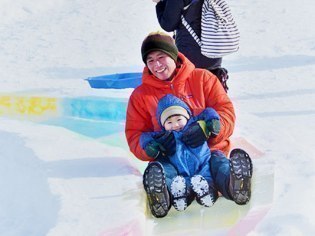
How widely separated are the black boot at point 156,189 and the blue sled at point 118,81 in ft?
7.16

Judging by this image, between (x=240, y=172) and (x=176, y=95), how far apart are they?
2.30 ft

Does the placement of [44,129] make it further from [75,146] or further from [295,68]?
[295,68]

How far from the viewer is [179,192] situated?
11.9ft

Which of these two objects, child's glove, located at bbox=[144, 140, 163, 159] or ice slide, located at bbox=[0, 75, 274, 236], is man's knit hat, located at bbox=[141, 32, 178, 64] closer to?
child's glove, located at bbox=[144, 140, 163, 159]

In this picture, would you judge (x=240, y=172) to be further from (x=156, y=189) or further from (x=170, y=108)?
(x=170, y=108)

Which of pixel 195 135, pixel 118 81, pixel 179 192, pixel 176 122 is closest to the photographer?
pixel 179 192

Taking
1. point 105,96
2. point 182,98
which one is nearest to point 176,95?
point 182,98

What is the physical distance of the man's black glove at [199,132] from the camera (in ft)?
12.4

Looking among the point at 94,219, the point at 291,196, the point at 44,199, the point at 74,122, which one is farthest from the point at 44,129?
the point at 291,196

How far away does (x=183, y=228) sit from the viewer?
3.59 m

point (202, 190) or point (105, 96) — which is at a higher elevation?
point (202, 190)

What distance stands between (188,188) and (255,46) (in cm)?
463

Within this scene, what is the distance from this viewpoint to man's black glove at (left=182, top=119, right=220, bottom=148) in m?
3.77

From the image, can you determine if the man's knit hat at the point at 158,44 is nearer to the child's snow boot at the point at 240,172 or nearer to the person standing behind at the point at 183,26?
the person standing behind at the point at 183,26
